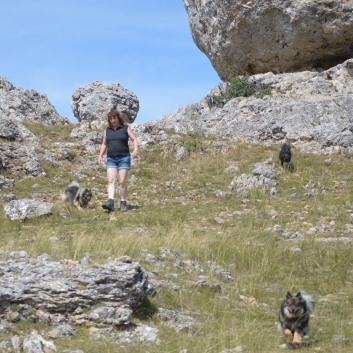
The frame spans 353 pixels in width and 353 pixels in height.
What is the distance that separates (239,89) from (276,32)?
243cm

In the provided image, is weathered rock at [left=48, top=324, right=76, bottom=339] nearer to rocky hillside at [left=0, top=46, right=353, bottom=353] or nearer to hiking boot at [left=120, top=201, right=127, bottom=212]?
rocky hillside at [left=0, top=46, right=353, bottom=353]

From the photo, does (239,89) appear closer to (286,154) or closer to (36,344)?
(286,154)

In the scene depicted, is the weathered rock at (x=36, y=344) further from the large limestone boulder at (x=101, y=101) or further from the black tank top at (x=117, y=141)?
the large limestone boulder at (x=101, y=101)

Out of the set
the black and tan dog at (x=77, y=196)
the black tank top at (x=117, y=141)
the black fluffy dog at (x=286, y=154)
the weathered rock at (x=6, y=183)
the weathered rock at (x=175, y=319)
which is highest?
the black fluffy dog at (x=286, y=154)

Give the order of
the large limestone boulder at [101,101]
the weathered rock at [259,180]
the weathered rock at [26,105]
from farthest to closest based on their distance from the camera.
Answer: the large limestone boulder at [101,101], the weathered rock at [26,105], the weathered rock at [259,180]

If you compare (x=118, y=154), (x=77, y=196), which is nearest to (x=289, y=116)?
(x=118, y=154)

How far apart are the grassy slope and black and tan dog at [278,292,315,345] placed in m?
0.17

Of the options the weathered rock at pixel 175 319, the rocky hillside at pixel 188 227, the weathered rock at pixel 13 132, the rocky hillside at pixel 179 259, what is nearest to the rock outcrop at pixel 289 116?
the rocky hillside at pixel 188 227

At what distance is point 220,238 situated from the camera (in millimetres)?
9797

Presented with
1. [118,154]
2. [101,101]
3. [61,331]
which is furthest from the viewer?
[101,101]

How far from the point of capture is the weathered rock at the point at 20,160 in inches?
632

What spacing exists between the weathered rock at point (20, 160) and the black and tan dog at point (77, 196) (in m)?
2.70

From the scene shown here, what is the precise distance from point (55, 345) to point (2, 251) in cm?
257

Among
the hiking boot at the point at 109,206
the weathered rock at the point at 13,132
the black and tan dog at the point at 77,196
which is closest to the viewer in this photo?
the hiking boot at the point at 109,206
